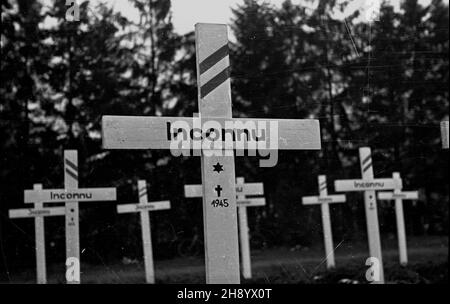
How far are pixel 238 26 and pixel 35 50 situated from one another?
4.57m

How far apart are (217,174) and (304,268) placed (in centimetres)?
756

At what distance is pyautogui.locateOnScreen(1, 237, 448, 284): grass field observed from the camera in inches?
316

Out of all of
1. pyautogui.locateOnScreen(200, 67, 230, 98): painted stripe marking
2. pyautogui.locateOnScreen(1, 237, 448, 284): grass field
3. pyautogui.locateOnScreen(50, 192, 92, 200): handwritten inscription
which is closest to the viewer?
pyautogui.locateOnScreen(200, 67, 230, 98): painted stripe marking

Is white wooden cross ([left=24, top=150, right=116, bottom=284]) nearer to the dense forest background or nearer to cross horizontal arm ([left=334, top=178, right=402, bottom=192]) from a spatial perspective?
cross horizontal arm ([left=334, top=178, right=402, bottom=192])

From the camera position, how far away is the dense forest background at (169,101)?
1057cm

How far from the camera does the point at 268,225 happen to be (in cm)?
1227

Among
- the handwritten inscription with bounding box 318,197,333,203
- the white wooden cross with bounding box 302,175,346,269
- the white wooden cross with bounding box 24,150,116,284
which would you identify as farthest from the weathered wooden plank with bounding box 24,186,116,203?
the handwritten inscription with bounding box 318,197,333,203

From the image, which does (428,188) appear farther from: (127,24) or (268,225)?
(127,24)

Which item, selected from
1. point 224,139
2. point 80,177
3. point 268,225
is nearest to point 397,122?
point 268,225

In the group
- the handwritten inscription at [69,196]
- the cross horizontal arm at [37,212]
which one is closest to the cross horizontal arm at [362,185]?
the handwritten inscription at [69,196]

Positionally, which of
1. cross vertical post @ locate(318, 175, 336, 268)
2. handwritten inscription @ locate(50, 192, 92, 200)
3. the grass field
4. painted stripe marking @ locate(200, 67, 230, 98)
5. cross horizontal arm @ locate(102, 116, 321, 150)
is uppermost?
painted stripe marking @ locate(200, 67, 230, 98)

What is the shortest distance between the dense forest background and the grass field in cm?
40

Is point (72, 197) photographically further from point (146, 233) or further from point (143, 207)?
point (146, 233)

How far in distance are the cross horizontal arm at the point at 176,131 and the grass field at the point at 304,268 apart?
14.2ft
